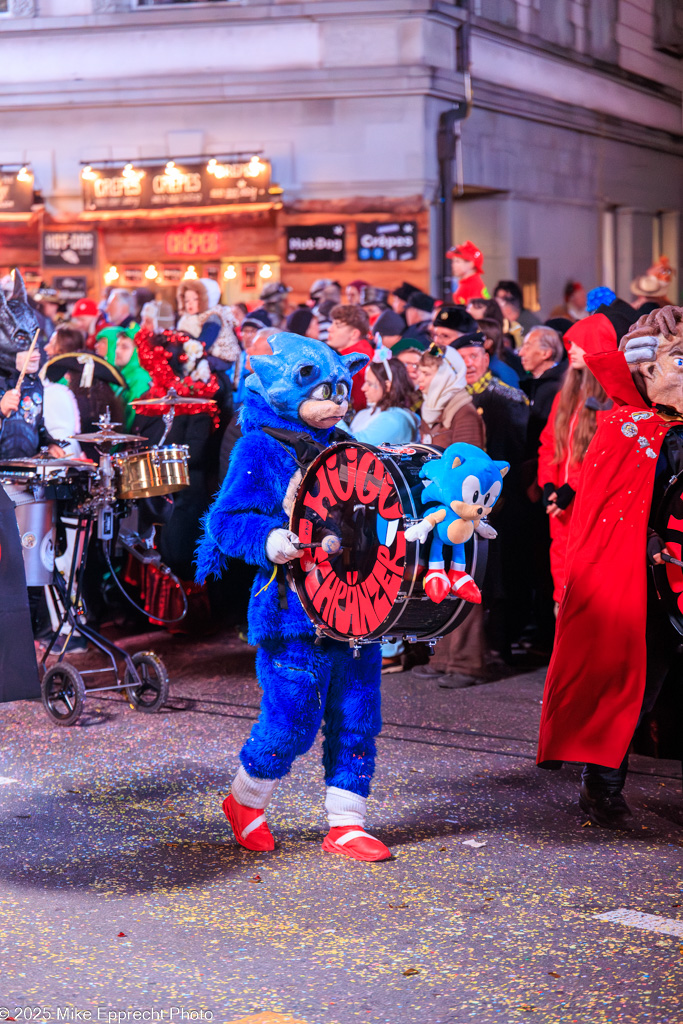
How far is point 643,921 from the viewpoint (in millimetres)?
4254

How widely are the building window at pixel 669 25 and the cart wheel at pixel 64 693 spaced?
5.26 metres

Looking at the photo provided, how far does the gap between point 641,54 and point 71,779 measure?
7.61 meters

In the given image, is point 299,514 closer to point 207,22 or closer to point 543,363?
point 543,363

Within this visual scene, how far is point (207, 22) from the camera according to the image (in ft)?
56.9

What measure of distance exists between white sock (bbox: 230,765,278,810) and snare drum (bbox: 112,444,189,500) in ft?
7.17

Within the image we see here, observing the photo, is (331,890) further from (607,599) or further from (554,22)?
(554,22)

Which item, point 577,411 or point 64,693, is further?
point 577,411

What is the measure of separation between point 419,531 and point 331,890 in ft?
4.17

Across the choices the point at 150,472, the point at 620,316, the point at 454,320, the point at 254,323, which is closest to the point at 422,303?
the point at 254,323

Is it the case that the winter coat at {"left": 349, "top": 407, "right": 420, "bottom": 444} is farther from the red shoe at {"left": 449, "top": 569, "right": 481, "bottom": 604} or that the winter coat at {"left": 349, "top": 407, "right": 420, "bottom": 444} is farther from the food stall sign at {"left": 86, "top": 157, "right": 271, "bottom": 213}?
the food stall sign at {"left": 86, "top": 157, "right": 271, "bottom": 213}

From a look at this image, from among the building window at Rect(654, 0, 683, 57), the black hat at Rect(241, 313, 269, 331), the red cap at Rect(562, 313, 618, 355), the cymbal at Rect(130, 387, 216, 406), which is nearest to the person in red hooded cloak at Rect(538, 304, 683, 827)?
the red cap at Rect(562, 313, 618, 355)

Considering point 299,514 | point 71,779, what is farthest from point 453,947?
point 71,779

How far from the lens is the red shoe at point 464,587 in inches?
174

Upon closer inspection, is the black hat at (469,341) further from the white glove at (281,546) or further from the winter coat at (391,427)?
the white glove at (281,546)
